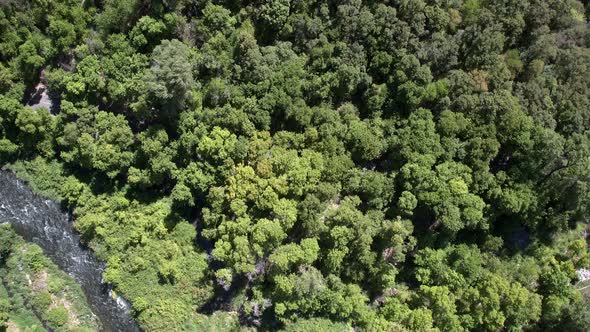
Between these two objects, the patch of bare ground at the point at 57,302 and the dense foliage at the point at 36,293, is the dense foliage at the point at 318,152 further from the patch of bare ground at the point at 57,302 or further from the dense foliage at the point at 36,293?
the patch of bare ground at the point at 57,302

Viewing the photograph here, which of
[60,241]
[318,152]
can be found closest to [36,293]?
[60,241]

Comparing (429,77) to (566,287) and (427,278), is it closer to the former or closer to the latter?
(427,278)

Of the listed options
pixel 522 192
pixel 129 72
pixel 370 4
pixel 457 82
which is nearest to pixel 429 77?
pixel 457 82

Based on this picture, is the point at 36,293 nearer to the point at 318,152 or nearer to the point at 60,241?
the point at 60,241

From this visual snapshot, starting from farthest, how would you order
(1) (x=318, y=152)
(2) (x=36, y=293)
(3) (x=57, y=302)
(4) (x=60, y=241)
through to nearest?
(4) (x=60, y=241) → (3) (x=57, y=302) → (2) (x=36, y=293) → (1) (x=318, y=152)

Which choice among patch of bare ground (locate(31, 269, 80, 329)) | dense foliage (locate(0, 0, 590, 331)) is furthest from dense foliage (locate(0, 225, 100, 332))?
dense foliage (locate(0, 0, 590, 331))

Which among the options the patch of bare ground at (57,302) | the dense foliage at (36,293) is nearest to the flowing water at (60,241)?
the dense foliage at (36,293)

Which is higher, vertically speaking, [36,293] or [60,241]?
[60,241]
